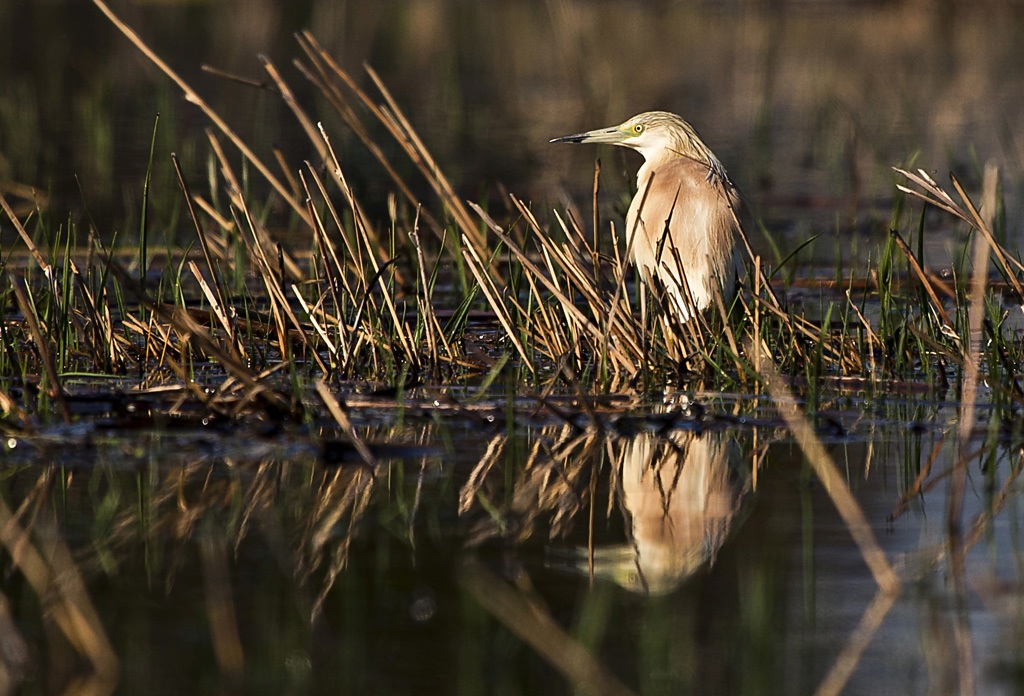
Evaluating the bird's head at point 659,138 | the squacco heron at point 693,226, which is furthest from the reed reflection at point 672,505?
the bird's head at point 659,138

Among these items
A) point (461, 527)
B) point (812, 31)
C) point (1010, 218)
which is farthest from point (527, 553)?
point (812, 31)

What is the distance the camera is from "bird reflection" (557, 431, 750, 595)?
3.35m

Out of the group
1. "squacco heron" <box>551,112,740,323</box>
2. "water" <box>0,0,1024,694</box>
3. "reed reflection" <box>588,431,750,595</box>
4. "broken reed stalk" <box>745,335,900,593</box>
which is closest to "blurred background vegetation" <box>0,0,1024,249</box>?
"squacco heron" <box>551,112,740,323</box>

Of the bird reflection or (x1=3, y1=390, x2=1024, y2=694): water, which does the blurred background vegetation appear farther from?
the bird reflection

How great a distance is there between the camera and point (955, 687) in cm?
268

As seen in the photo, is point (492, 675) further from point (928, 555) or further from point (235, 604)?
point (928, 555)

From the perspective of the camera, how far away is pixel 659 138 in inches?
257

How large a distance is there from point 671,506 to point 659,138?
117 inches

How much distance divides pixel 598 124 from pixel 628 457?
9198mm

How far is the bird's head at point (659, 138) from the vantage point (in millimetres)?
6414

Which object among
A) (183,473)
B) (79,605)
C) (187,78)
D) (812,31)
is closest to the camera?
(79,605)

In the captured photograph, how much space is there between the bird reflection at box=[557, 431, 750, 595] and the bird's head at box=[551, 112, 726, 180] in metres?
2.21

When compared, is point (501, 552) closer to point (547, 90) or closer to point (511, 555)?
point (511, 555)

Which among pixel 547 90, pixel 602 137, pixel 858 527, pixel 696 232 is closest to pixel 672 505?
pixel 858 527
